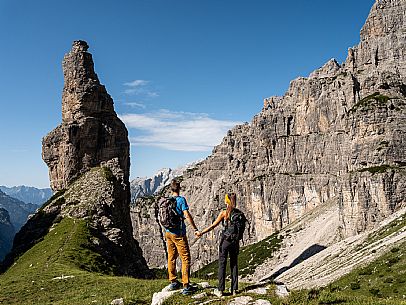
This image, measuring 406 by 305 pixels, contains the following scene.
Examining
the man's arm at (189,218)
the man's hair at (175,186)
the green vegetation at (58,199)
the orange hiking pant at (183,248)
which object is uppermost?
the green vegetation at (58,199)

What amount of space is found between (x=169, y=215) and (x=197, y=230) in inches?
50.9

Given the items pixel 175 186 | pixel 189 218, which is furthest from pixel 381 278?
pixel 175 186

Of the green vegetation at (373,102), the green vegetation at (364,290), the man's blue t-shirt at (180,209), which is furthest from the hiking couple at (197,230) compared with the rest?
the green vegetation at (373,102)

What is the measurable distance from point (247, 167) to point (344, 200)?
105m

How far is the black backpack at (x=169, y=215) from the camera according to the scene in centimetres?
1529

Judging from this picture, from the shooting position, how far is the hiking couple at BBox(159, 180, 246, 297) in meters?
15.0

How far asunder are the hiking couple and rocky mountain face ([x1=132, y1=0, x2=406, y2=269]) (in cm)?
7269

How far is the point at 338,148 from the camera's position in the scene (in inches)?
5906

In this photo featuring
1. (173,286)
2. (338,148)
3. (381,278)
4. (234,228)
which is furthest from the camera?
(338,148)

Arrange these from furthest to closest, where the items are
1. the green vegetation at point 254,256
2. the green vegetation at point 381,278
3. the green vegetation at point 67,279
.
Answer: the green vegetation at point 254,256 → the green vegetation at point 381,278 → the green vegetation at point 67,279

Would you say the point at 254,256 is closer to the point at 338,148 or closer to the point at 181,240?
the point at 338,148

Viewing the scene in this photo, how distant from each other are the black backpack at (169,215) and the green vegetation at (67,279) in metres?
4.14

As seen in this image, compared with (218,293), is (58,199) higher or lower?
higher

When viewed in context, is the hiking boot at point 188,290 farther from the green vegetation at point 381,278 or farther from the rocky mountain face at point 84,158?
the rocky mountain face at point 84,158
